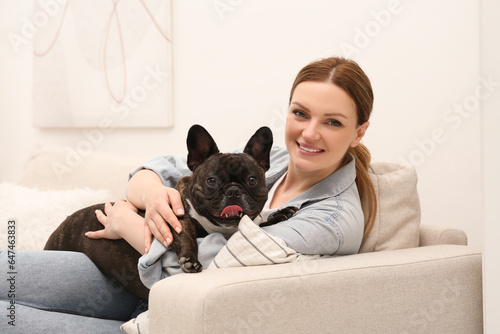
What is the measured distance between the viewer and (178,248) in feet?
4.88

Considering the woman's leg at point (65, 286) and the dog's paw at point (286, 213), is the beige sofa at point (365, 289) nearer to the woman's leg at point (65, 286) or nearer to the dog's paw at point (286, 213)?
the dog's paw at point (286, 213)

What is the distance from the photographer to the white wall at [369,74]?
2.25m

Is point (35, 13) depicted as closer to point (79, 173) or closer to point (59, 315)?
point (79, 173)

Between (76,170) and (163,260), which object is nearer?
(163,260)

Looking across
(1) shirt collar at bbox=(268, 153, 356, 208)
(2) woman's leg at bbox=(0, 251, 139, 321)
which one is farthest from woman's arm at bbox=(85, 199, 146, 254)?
(1) shirt collar at bbox=(268, 153, 356, 208)

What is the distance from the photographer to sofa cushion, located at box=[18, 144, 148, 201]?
8.73ft

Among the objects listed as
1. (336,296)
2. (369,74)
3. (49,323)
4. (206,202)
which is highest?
(369,74)

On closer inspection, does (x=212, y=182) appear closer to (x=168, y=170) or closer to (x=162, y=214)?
(x=162, y=214)

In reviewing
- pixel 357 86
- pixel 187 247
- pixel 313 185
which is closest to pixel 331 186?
pixel 313 185

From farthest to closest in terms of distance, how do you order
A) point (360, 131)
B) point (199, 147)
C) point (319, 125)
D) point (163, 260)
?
point (360, 131)
point (319, 125)
point (199, 147)
point (163, 260)

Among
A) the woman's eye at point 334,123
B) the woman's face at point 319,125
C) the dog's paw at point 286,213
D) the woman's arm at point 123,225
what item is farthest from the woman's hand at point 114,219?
the woman's eye at point 334,123

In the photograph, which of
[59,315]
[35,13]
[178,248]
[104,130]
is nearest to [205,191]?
[178,248]

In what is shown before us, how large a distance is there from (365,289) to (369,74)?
129 cm

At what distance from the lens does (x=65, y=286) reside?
1729 mm
